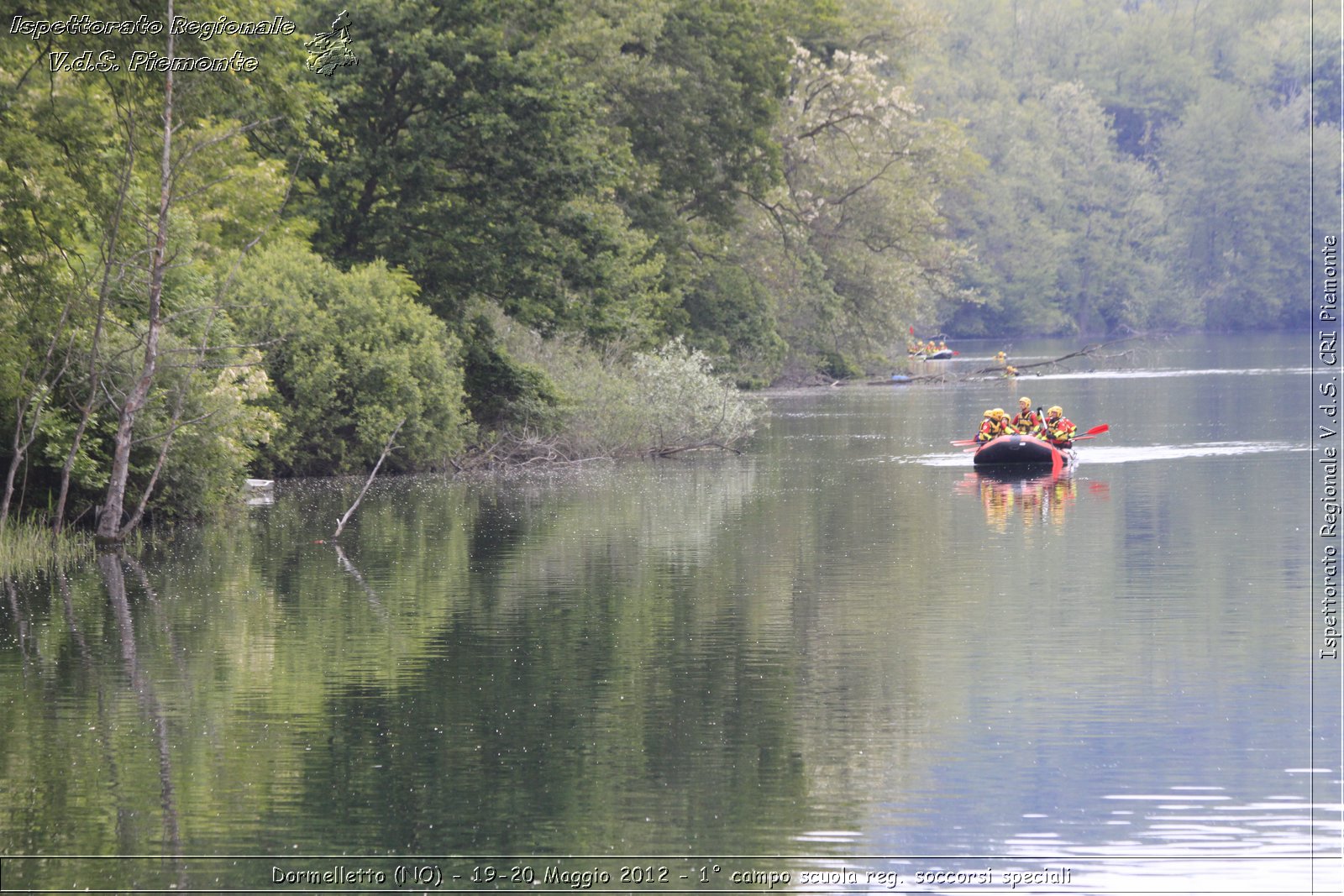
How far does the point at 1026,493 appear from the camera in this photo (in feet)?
102

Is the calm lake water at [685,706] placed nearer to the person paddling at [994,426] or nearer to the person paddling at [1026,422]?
the person paddling at [994,426]

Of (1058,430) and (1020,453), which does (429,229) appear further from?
(1058,430)

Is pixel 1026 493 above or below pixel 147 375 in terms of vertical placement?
below

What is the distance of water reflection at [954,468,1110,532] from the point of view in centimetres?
2717

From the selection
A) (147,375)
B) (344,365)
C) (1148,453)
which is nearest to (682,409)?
(344,365)

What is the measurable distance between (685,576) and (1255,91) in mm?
105907

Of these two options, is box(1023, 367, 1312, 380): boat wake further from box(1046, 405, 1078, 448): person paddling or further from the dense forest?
box(1046, 405, 1078, 448): person paddling

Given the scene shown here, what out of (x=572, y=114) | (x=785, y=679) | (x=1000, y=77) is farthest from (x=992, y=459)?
(x=1000, y=77)
